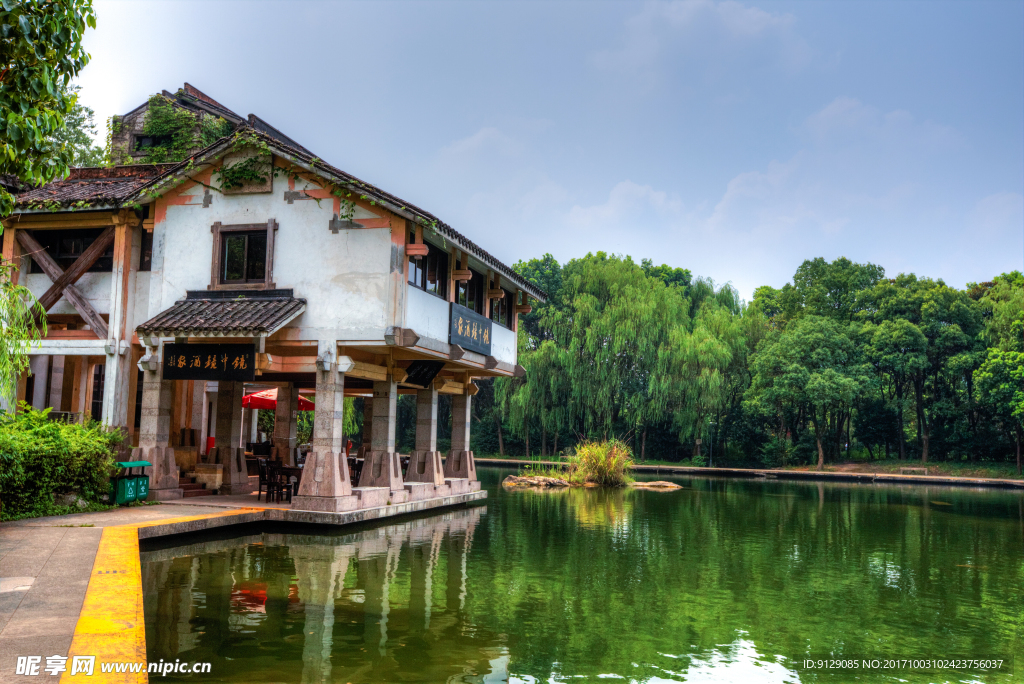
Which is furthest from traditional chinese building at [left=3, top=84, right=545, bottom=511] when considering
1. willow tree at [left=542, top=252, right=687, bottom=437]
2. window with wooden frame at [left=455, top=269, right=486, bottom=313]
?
willow tree at [left=542, top=252, right=687, bottom=437]

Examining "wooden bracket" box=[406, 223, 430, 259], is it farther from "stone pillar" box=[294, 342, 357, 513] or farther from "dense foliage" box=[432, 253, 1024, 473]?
"dense foliage" box=[432, 253, 1024, 473]

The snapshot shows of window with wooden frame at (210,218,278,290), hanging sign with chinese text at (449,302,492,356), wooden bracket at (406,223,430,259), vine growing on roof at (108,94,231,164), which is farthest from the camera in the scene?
vine growing on roof at (108,94,231,164)

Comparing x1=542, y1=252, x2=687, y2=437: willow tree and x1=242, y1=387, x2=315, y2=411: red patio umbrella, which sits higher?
x1=542, y1=252, x2=687, y2=437: willow tree

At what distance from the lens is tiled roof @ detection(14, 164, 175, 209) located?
15750 mm

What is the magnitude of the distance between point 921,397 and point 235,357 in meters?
37.7

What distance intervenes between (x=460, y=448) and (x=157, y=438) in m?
8.10

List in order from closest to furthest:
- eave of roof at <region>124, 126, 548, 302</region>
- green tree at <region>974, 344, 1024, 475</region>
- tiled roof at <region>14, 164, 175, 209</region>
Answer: eave of roof at <region>124, 126, 548, 302</region> < tiled roof at <region>14, 164, 175, 209</region> < green tree at <region>974, 344, 1024, 475</region>

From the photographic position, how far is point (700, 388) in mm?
37719

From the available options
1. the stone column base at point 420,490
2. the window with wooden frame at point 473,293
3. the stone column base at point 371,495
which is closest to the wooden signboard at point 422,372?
the window with wooden frame at point 473,293

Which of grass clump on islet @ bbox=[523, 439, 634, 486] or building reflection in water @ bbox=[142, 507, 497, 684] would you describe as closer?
building reflection in water @ bbox=[142, 507, 497, 684]

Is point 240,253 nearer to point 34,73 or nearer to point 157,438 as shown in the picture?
point 157,438

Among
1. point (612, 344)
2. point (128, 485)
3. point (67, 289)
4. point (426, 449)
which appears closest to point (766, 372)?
point (612, 344)

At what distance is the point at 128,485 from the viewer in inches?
519

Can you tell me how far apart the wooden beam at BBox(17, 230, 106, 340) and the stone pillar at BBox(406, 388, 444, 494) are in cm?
681
